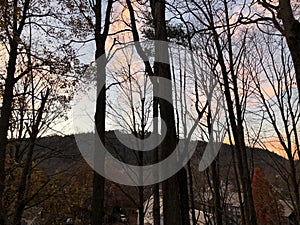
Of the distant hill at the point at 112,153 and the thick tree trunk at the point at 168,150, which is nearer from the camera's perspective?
the thick tree trunk at the point at 168,150

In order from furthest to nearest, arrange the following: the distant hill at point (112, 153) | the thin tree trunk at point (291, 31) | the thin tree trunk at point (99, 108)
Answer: the distant hill at point (112, 153) → the thin tree trunk at point (99, 108) → the thin tree trunk at point (291, 31)

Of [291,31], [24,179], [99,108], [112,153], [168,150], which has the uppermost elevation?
[99,108]

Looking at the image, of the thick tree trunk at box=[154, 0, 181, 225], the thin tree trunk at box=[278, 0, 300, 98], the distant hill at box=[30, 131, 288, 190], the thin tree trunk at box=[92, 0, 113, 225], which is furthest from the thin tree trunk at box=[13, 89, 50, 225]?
the thin tree trunk at box=[278, 0, 300, 98]

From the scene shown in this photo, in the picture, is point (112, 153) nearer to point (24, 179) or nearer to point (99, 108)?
point (24, 179)

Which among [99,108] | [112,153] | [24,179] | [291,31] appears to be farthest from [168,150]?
[112,153]

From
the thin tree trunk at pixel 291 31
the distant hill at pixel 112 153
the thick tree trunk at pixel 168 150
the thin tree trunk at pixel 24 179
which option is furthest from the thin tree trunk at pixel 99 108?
the thin tree trunk at pixel 291 31

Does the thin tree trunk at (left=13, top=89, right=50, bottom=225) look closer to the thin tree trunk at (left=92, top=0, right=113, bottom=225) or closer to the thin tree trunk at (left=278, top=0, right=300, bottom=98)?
the thin tree trunk at (left=92, top=0, right=113, bottom=225)

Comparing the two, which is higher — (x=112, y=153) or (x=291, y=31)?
(x=291, y=31)

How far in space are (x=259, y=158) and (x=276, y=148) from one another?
656mm

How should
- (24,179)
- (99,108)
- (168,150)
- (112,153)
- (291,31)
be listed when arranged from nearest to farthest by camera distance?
(291,31)
(168,150)
(99,108)
(24,179)
(112,153)

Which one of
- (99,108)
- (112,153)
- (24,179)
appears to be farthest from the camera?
(112,153)

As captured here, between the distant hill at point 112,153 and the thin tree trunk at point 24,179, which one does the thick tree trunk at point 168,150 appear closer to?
the thin tree trunk at point 24,179

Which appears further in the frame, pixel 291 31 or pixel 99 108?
pixel 99 108

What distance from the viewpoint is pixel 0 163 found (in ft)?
22.7
